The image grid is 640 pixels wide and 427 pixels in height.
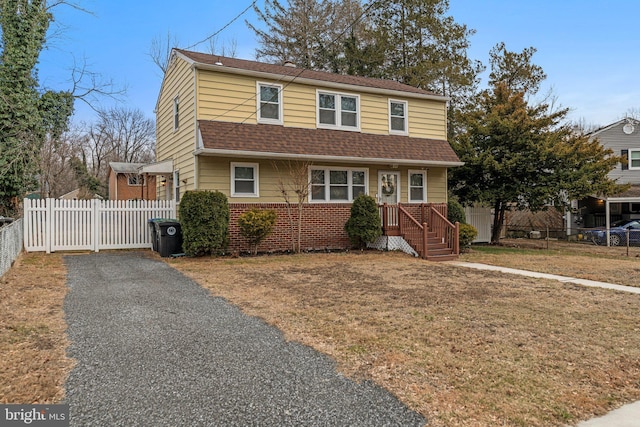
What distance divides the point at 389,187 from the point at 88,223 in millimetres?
9826

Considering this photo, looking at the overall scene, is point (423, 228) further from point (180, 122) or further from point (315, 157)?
point (180, 122)

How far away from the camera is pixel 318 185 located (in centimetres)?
→ 1429

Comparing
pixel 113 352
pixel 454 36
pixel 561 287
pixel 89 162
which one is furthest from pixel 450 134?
pixel 89 162

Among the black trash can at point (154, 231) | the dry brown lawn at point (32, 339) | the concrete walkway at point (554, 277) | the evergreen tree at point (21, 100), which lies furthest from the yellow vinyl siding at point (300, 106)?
the dry brown lawn at point (32, 339)

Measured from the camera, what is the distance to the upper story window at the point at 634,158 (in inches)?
873

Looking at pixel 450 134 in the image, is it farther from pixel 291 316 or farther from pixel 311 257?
pixel 291 316

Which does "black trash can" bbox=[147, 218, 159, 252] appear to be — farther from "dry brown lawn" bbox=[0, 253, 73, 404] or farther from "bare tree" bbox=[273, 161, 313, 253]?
"dry brown lawn" bbox=[0, 253, 73, 404]

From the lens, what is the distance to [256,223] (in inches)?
476

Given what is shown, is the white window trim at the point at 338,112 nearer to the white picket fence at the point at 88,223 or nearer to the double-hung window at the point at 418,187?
the double-hung window at the point at 418,187

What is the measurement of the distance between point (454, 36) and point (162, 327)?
25560 mm

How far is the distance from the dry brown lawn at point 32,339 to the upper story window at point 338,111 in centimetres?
939

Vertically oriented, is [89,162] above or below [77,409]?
above

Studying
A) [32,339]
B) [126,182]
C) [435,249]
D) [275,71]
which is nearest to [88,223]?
[275,71]

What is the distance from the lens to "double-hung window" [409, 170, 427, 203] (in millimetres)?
15852
